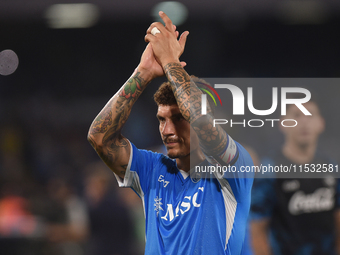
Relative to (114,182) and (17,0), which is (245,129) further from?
(17,0)

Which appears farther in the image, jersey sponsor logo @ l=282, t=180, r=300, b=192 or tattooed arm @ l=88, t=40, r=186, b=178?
jersey sponsor logo @ l=282, t=180, r=300, b=192

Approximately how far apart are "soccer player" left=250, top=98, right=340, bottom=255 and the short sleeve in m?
0.95

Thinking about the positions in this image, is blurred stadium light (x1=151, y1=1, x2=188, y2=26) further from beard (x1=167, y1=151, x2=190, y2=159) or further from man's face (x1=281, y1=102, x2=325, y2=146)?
beard (x1=167, y1=151, x2=190, y2=159)

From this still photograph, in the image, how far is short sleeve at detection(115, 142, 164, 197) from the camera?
1660 millimetres

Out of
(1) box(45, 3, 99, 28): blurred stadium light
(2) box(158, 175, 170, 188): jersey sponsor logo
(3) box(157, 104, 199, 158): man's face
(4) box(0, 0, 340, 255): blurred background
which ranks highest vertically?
(1) box(45, 3, 99, 28): blurred stadium light

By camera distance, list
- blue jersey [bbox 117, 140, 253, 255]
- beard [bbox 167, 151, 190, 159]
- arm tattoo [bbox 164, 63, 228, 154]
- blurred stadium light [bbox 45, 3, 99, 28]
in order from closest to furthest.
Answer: arm tattoo [bbox 164, 63, 228, 154], blue jersey [bbox 117, 140, 253, 255], beard [bbox 167, 151, 190, 159], blurred stadium light [bbox 45, 3, 99, 28]

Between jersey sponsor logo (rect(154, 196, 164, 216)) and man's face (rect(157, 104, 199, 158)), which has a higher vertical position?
man's face (rect(157, 104, 199, 158))

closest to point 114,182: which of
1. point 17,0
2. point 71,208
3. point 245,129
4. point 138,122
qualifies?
point 71,208

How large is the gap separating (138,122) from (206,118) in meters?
3.68

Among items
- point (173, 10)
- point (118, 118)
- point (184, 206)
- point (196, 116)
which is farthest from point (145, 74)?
point (173, 10)

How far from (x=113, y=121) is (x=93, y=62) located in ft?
13.5

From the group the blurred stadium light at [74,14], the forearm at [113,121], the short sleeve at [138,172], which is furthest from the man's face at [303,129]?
the blurred stadium light at [74,14]

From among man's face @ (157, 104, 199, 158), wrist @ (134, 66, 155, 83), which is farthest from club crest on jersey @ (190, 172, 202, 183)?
wrist @ (134, 66, 155, 83)

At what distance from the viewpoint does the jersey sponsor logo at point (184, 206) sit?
59.2 inches
